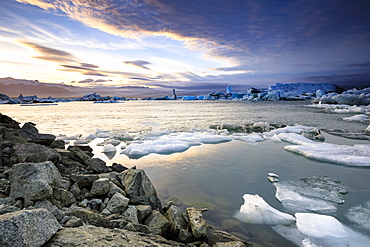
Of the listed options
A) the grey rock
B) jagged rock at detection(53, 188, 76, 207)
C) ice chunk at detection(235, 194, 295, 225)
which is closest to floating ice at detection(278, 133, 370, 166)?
ice chunk at detection(235, 194, 295, 225)

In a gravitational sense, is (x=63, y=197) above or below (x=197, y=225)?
above

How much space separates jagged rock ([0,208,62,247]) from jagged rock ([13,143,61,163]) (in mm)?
2613

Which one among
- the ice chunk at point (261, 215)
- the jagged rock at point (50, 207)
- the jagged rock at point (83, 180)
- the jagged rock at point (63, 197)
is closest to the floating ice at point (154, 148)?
the jagged rock at point (83, 180)

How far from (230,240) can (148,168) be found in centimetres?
396

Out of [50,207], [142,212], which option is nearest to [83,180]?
[50,207]

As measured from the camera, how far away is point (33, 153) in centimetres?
429

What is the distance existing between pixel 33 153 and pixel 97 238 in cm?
352

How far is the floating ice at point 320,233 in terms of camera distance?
2923mm

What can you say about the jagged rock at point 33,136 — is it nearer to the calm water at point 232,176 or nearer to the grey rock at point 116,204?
the calm water at point 232,176

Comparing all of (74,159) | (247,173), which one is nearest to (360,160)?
(247,173)

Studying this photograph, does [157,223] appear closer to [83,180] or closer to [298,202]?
[83,180]

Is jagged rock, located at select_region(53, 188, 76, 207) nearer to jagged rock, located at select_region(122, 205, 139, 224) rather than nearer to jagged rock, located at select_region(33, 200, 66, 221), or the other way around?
jagged rock, located at select_region(33, 200, 66, 221)

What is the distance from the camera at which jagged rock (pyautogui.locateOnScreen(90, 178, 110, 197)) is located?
3508mm

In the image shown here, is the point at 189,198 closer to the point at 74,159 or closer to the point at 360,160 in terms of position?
the point at 74,159
